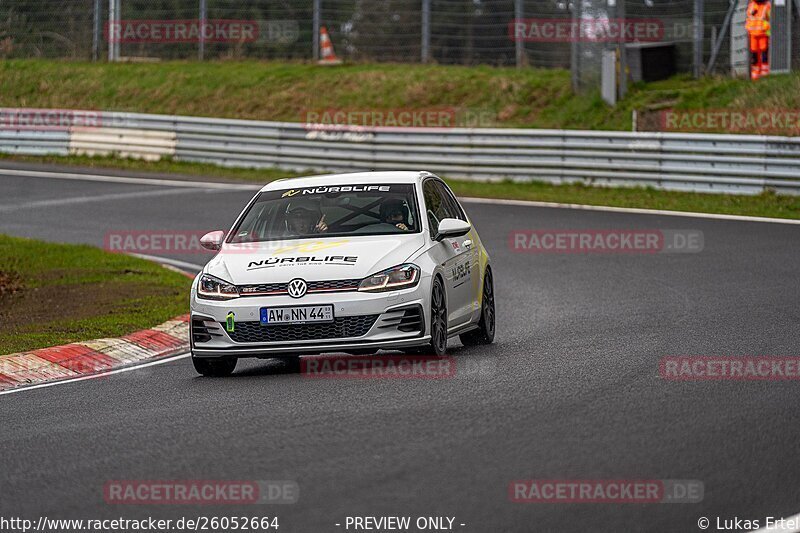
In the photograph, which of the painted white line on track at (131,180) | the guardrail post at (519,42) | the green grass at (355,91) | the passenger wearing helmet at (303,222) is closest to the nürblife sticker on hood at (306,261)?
the passenger wearing helmet at (303,222)

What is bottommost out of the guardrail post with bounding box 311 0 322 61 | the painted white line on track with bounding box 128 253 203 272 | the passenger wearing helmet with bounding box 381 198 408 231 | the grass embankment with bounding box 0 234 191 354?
the painted white line on track with bounding box 128 253 203 272

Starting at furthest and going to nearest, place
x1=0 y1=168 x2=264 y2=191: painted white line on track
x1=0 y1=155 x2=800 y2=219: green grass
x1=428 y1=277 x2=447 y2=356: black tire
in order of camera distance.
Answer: x1=0 y1=168 x2=264 y2=191: painted white line on track
x1=0 y1=155 x2=800 y2=219: green grass
x1=428 y1=277 x2=447 y2=356: black tire

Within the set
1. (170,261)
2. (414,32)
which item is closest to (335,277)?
(170,261)

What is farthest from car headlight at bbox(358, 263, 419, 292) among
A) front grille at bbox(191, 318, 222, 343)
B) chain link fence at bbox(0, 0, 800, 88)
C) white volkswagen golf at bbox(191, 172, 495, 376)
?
chain link fence at bbox(0, 0, 800, 88)

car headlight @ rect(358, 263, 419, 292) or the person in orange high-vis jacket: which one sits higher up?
the person in orange high-vis jacket

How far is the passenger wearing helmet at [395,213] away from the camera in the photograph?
10828 mm

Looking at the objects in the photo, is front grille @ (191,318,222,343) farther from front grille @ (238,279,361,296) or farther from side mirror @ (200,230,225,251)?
side mirror @ (200,230,225,251)

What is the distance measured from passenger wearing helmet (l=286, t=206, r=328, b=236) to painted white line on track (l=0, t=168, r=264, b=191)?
52.3 ft

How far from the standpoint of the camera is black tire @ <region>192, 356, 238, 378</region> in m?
10.3

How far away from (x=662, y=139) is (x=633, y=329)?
13.6m

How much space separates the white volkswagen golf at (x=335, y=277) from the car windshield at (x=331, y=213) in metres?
0.01

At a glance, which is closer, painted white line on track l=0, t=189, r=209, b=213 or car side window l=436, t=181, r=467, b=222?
car side window l=436, t=181, r=467, b=222

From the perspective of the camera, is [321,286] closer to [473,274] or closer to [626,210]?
[473,274]

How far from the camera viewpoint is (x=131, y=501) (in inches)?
239
